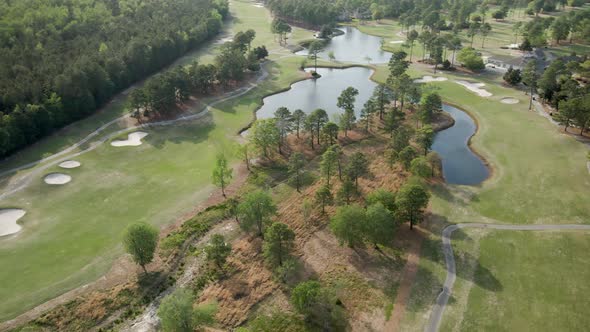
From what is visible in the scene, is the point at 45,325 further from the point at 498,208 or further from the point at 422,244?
the point at 498,208

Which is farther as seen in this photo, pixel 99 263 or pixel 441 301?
pixel 99 263

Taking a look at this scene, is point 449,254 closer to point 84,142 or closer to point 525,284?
point 525,284

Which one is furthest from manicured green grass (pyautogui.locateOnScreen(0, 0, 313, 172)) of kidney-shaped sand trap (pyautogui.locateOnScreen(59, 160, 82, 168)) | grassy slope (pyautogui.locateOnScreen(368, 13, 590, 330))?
grassy slope (pyautogui.locateOnScreen(368, 13, 590, 330))

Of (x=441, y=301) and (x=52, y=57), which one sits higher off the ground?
(x=52, y=57)

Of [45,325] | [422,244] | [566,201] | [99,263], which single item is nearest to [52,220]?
[99,263]

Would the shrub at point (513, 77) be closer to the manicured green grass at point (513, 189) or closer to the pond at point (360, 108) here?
the manicured green grass at point (513, 189)

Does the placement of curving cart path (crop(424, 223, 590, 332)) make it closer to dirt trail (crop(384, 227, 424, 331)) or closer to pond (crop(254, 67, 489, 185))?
dirt trail (crop(384, 227, 424, 331))

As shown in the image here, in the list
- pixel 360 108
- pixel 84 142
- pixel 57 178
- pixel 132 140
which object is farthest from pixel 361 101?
pixel 57 178
